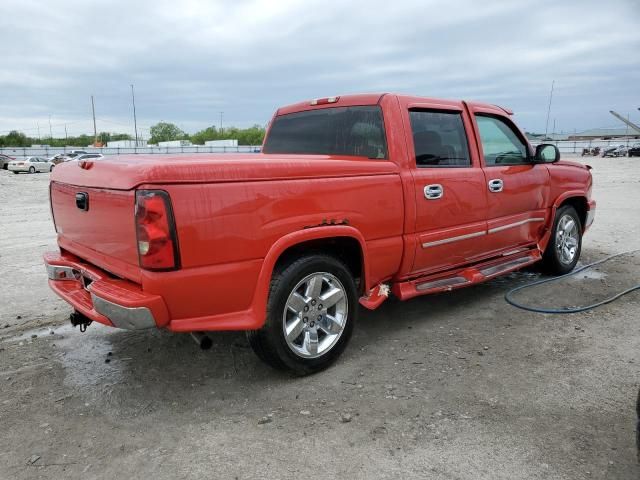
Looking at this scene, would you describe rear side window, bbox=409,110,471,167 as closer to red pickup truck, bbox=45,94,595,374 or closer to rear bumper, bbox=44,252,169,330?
red pickup truck, bbox=45,94,595,374

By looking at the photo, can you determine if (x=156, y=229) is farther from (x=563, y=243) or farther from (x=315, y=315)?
(x=563, y=243)

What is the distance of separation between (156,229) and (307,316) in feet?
3.89

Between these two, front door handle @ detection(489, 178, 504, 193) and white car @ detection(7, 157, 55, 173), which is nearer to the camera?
front door handle @ detection(489, 178, 504, 193)

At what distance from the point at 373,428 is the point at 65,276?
2.29 m

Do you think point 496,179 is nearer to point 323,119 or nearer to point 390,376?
point 323,119

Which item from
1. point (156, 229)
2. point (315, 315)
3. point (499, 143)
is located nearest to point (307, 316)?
Answer: point (315, 315)

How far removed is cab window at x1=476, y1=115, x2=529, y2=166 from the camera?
4781 millimetres

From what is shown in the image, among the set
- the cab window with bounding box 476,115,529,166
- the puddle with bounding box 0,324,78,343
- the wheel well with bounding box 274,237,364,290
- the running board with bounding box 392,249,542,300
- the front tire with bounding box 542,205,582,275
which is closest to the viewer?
the wheel well with bounding box 274,237,364,290

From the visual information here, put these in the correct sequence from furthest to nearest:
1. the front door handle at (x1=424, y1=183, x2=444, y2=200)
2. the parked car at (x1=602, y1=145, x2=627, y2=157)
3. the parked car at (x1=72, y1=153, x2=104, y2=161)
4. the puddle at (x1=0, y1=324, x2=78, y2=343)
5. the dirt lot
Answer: the parked car at (x1=602, y1=145, x2=627, y2=157), the puddle at (x1=0, y1=324, x2=78, y2=343), the front door handle at (x1=424, y1=183, x2=444, y2=200), the parked car at (x1=72, y1=153, x2=104, y2=161), the dirt lot

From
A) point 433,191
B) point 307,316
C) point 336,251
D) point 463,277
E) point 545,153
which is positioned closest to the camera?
point 307,316

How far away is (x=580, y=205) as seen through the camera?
6145 mm

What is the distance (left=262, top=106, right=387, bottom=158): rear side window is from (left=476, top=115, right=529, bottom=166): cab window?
121 centimetres

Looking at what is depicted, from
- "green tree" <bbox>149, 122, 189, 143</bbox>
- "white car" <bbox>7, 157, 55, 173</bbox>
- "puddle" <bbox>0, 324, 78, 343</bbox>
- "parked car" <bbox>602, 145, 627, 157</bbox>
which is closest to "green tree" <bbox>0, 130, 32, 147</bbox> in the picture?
"green tree" <bbox>149, 122, 189, 143</bbox>

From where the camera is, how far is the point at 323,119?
4484 millimetres
